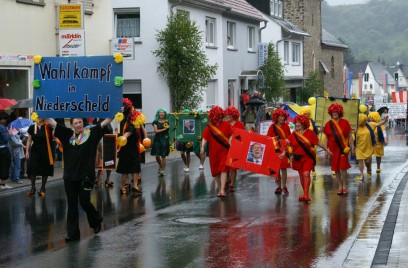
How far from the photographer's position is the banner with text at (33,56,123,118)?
12.0 metres

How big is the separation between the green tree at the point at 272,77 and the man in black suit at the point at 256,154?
101ft

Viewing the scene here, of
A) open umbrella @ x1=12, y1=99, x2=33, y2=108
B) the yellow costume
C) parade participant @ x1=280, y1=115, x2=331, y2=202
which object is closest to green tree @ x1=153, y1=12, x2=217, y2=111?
open umbrella @ x1=12, y1=99, x2=33, y2=108

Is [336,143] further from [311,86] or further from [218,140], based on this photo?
[311,86]

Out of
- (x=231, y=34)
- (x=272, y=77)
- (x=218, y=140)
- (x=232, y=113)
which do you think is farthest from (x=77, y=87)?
(x=272, y=77)

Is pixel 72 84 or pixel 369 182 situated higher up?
pixel 72 84

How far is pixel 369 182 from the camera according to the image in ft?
60.1

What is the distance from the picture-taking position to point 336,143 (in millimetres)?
15773

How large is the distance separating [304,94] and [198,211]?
46.8m

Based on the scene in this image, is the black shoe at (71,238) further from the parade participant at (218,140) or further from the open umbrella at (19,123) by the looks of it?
the open umbrella at (19,123)

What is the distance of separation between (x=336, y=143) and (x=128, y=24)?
20063 millimetres

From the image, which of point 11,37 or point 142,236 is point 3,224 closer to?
point 142,236

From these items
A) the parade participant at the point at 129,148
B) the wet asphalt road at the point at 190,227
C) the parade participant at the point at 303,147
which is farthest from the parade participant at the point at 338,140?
the parade participant at the point at 129,148

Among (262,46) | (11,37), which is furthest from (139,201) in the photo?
(262,46)

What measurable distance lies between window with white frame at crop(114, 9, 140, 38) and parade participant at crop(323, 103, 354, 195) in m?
19.5
